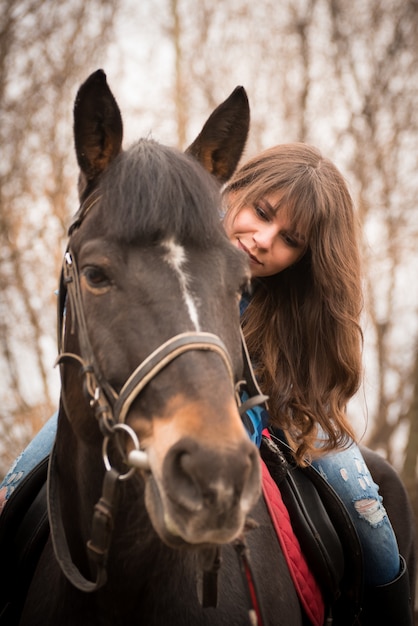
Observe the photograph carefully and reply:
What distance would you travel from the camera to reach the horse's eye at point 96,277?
205 centimetres

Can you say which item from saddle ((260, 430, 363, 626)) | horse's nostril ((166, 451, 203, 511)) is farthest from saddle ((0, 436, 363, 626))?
horse's nostril ((166, 451, 203, 511))

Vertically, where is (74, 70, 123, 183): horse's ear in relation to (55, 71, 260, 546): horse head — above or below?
above

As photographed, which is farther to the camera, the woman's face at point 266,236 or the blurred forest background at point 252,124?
the blurred forest background at point 252,124

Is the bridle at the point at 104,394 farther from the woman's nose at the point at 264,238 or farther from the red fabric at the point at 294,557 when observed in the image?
the woman's nose at the point at 264,238

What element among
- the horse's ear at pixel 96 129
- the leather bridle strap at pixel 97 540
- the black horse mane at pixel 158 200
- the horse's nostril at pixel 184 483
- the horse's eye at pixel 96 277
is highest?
the horse's ear at pixel 96 129

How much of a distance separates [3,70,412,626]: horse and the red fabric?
0.25m

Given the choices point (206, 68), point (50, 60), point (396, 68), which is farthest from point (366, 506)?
point (396, 68)

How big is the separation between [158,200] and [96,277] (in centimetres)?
34

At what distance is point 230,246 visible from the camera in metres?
2.20

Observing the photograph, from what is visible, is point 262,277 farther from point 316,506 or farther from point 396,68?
point 396,68

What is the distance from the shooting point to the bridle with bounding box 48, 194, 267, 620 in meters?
1.85

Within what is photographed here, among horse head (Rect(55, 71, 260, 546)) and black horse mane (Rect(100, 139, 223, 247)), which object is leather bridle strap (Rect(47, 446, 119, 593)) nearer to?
horse head (Rect(55, 71, 260, 546))

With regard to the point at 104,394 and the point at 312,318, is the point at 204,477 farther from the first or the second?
the point at 312,318

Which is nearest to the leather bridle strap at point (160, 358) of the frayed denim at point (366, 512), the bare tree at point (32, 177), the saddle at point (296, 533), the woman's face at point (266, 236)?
the saddle at point (296, 533)
